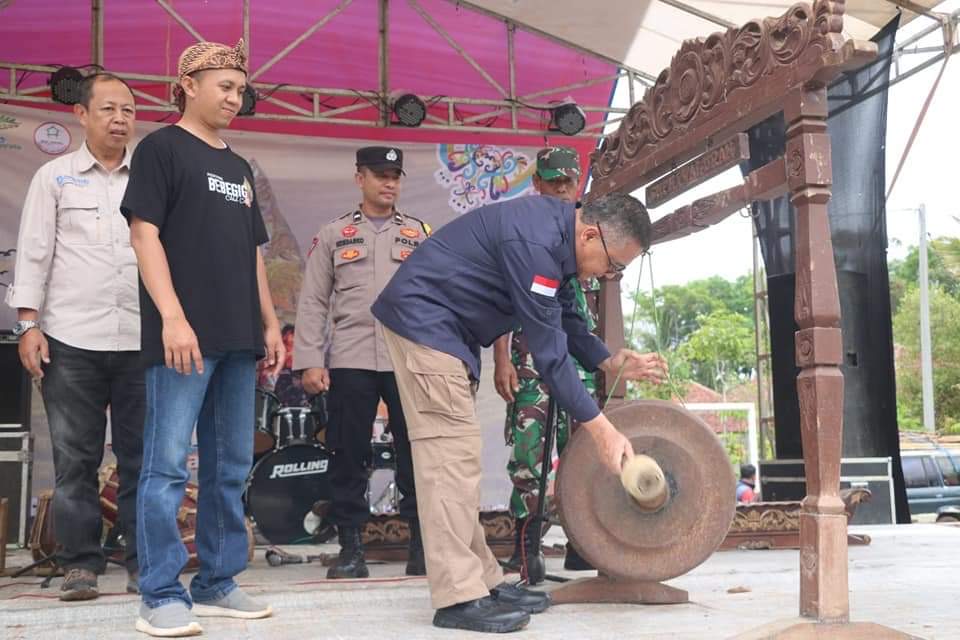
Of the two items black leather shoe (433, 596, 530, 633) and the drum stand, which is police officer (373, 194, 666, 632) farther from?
the drum stand

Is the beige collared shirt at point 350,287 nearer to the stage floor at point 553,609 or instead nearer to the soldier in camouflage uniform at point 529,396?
the soldier in camouflage uniform at point 529,396

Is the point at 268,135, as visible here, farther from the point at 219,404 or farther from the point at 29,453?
the point at 219,404

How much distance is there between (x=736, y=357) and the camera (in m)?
47.3

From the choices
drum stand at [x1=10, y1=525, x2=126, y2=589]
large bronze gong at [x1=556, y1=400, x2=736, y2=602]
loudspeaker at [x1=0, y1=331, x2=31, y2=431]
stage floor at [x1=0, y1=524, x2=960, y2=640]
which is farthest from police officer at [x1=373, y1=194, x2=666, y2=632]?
loudspeaker at [x1=0, y1=331, x2=31, y2=431]

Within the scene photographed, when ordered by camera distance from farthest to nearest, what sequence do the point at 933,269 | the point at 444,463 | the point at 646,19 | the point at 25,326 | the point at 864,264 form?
the point at 933,269 < the point at 646,19 < the point at 864,264 < the point at 25,326 < the point at 444,463

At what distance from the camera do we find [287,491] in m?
6.06

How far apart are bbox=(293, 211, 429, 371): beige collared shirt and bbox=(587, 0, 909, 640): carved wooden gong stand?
5.41 feet

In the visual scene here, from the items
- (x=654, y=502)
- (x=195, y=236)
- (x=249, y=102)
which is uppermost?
(x=249, y=102)

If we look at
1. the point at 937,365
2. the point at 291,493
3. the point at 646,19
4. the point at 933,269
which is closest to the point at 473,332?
the point at 291,493

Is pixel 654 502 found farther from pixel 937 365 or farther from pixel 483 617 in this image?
pixel 937 365

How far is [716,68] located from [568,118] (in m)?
4.83

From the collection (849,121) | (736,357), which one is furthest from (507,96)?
(736,357)

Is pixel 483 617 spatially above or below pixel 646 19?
below

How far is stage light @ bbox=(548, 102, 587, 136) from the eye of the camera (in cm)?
801
